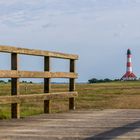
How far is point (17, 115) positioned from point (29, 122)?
0.97 metres

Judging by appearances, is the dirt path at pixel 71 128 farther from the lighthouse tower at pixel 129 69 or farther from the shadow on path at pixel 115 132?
the lighthouse tower at pixel 129 69

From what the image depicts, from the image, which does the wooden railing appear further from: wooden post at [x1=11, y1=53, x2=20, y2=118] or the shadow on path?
the shadow on path

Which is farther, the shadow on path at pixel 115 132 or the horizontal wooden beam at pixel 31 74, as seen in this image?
the horizontal wooden beam at pixel 31 74

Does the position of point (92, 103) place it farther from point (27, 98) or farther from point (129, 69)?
point (129, 69)

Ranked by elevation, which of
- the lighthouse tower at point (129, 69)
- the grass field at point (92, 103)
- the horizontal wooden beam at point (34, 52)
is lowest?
the grass field at point (92, 103)

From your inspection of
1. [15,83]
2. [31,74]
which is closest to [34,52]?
[31,74]

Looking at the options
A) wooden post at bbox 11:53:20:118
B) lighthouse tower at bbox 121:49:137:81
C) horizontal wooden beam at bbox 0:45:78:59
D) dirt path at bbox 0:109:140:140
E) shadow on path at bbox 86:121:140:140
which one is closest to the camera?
shadow on path at bbox 86:121:140:140

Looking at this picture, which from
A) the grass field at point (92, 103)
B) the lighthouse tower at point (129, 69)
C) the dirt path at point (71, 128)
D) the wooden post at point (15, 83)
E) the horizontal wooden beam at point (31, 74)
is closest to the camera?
the dirt path at point (71, 128)

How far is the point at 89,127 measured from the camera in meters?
8.16

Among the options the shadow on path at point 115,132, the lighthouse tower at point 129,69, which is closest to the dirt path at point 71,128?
the shadow on path at point 115,132

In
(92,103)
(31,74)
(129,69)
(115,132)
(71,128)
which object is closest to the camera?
(115,132)

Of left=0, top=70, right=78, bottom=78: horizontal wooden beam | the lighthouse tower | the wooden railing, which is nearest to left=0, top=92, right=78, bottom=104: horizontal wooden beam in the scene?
the wooden railing

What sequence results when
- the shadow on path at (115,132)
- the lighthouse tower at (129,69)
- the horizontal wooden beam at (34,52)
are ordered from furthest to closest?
the lighthouse tower at (129,69), the horizontal wooden beam at (34,52), the shadow on path at (115,132)

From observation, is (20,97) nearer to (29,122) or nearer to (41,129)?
(29,122)
